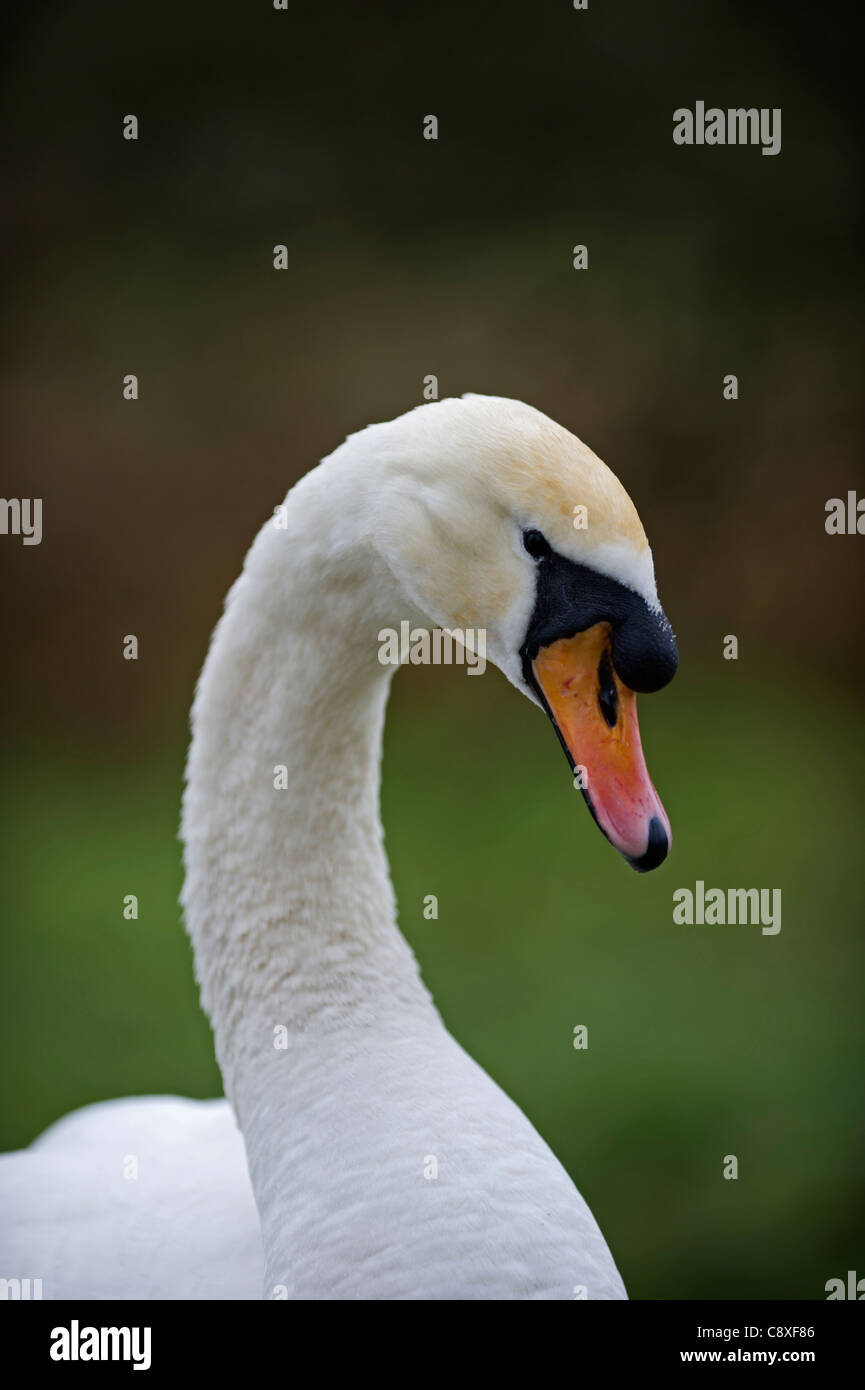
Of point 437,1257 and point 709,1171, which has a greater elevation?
point 437,1257

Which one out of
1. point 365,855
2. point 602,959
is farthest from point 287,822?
point 602,959

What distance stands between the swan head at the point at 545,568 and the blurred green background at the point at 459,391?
2.78 meters

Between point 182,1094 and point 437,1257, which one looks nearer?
point 437,1257

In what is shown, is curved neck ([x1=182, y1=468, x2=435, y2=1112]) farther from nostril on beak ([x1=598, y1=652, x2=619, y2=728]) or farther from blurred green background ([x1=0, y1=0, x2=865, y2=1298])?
blurred green background ([x1=0, y1=0, x2=865, y2=1298])

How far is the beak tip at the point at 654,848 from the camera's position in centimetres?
119

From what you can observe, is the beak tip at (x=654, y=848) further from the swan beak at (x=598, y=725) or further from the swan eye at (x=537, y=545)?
the swan eye at (x=537, y=545)

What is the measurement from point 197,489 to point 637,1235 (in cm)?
334

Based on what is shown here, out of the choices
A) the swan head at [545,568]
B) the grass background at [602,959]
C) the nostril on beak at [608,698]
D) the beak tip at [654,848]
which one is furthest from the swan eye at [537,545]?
the grass background at [602,959]

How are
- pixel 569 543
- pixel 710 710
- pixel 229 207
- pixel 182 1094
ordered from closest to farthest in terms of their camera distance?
pixel 569 543
pixel 182 1094
pixel 229 207
pixel 710 710

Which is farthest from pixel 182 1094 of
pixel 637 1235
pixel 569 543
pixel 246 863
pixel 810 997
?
pixel 569 543

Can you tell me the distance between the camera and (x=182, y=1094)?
3.53 metres

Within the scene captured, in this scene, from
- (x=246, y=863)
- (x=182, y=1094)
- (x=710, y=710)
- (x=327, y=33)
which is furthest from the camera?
(x=710, y=710)

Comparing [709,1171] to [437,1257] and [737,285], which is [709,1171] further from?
[737,285]

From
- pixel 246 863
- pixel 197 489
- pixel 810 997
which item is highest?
pixel 197 489
